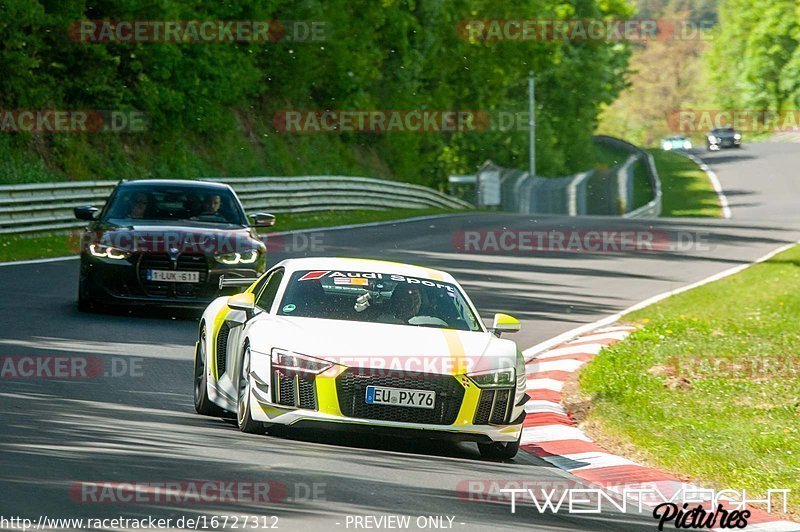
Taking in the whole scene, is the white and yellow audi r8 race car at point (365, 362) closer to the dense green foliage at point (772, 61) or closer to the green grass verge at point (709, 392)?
the green grass verge at point (709, 392)

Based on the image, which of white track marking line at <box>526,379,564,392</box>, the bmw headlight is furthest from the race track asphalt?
white track marking line at <box>526,379,564,392</box>

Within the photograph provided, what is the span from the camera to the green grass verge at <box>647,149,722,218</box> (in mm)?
63625

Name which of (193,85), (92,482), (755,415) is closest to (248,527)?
(92,482)

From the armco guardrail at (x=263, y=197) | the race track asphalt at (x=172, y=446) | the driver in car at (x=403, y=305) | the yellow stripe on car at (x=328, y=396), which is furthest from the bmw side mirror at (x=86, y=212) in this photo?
the armco guardrail at (x=263, y=197)

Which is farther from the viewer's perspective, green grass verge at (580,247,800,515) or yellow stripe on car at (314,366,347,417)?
green grass verge at (580,247,800,515)

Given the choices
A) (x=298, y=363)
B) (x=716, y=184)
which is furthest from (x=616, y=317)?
(x=716, y=184)

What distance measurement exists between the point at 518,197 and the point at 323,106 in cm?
890

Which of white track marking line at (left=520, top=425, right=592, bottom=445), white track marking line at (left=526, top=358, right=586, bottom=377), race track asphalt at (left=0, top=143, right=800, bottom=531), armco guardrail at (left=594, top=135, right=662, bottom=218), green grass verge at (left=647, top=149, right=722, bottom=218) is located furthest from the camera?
green grass verge at (left=647, top=149, right=722, bottom=218)

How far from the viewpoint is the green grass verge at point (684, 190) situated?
209 ft

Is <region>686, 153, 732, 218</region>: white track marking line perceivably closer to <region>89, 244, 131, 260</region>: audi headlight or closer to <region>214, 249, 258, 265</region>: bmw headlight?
<region>214, 249, 258, 265</region>: bmw headlight

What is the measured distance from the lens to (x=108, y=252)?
54.2 ft

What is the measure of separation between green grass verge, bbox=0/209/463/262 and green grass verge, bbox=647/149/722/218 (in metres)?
22.0

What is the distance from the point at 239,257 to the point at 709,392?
234 inches

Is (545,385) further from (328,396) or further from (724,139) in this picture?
(724,139)
